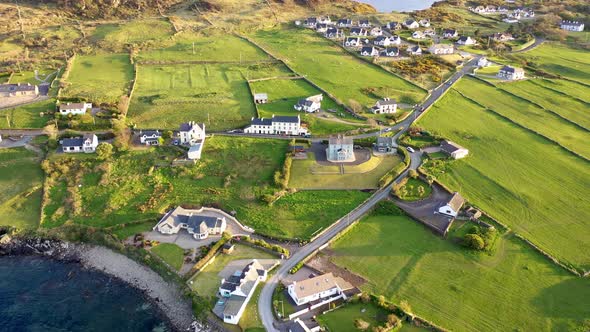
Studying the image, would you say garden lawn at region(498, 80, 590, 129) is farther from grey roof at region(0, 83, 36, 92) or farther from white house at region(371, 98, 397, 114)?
A: grey roof at region(0, 83, 36, 92)

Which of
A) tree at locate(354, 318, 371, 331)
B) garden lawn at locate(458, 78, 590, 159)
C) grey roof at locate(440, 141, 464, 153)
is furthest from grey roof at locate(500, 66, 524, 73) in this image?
tree at locate(354, 318, 371, 331)

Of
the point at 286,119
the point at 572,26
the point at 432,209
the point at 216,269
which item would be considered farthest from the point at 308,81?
the point at 572,26

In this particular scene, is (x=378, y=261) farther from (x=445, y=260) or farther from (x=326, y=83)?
(x=326, y=83)

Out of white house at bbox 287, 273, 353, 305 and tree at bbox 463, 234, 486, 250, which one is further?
tree at bbox 463, 234, 486, 250

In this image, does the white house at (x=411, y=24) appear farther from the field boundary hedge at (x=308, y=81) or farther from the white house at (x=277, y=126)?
the white house at (x=277, y=126)

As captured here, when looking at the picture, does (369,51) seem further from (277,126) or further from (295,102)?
(277,126)
